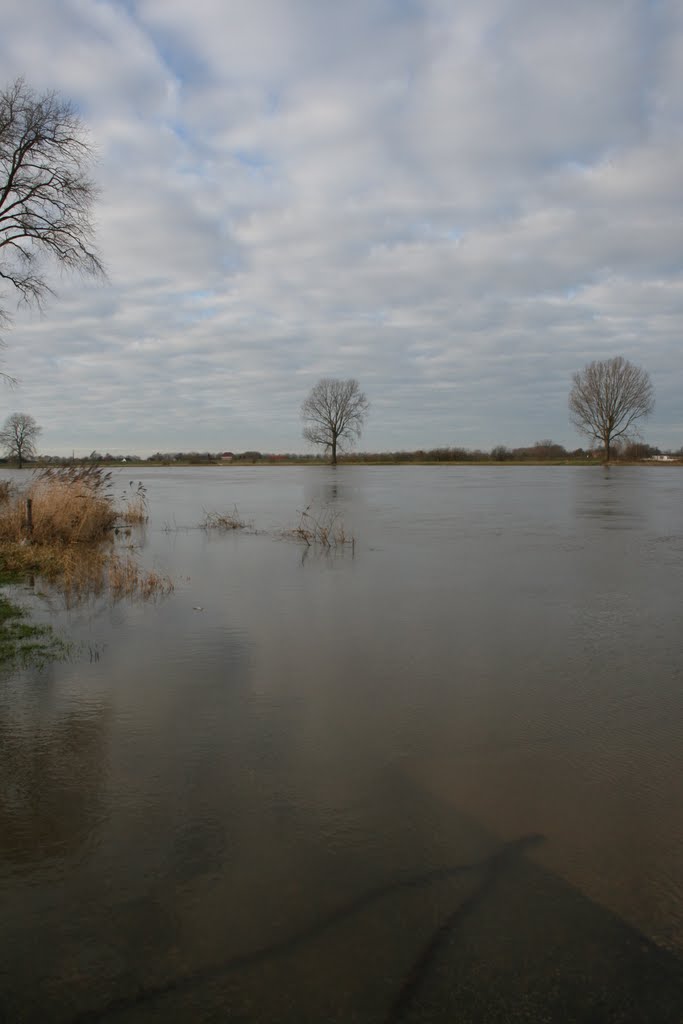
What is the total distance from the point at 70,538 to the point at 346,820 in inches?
491

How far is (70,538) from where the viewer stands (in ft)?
47.8

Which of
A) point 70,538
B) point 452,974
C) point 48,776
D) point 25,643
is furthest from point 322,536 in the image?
point 452,974

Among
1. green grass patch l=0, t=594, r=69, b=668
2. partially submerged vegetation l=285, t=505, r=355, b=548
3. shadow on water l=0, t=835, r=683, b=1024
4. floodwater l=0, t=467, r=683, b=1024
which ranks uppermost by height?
partially submerged vegetation l=285, t=505, r=355, b=548

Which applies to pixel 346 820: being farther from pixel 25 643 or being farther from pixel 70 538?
pixel 70 538

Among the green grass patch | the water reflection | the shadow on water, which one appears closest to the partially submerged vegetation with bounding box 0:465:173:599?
the green grass patch

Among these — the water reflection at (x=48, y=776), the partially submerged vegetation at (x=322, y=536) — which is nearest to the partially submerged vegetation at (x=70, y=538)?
the partially submerged vegetation at (x=322, y=536)

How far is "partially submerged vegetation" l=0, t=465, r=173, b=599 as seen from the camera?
10406 millimetres

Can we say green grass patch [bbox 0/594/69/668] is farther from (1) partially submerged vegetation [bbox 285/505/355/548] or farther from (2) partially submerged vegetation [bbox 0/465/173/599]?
(1) partially submerged vegetation [bbox 285/505/355/548]

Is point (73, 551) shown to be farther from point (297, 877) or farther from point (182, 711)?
point (297, 877)

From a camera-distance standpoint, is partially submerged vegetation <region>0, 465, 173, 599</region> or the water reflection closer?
the water reflection

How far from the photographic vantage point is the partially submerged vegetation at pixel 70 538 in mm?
10406

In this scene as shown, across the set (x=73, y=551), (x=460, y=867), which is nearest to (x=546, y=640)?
(x=460, y=867)

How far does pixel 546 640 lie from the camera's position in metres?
7.20

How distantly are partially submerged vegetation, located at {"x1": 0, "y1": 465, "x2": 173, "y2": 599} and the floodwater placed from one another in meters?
2.13
